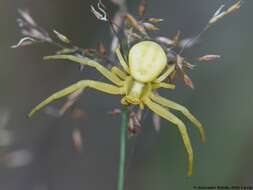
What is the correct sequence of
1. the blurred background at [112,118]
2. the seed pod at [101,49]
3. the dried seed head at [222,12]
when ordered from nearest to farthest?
the dried seed head at [222,12], the seed pod at [101,49], the blurred background at [112,118]

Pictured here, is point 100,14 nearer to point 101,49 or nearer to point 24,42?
point 101,49

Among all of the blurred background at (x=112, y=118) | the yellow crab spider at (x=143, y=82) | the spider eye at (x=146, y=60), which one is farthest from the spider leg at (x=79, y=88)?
the blurred background at (x=112, y=118)

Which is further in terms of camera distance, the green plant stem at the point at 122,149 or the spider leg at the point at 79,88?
the spider leg at the point at 79,88

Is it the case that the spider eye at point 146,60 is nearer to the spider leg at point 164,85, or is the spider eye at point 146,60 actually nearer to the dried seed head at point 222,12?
the spider leg at point 164,85

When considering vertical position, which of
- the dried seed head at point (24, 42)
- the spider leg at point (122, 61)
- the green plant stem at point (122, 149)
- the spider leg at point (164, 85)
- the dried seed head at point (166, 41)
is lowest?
the green plant stem at point (122, 149)

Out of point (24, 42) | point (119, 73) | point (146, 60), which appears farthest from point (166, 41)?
point (24, 42)

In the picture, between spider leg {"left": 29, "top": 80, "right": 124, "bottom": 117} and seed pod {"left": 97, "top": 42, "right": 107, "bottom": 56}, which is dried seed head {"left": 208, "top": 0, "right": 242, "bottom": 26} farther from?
spider leg {"left": 29, "top": 80, "right": 124, "bottom": 117}
